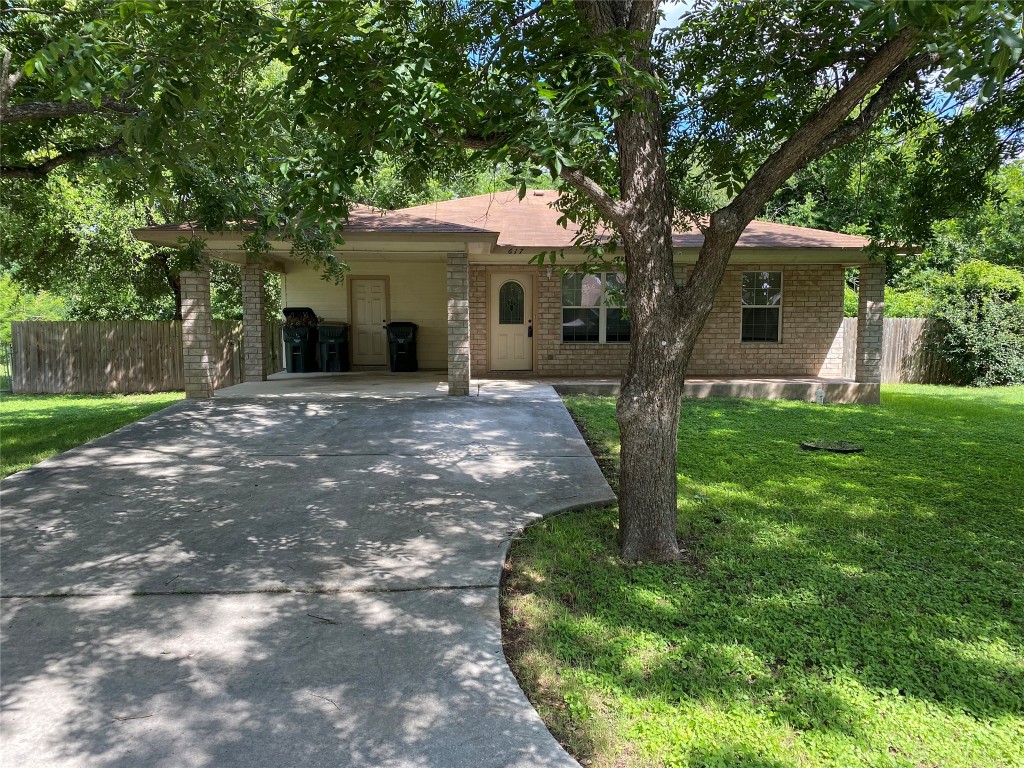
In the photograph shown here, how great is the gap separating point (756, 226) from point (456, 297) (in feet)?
25.5

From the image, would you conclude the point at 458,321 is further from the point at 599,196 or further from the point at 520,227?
the point at 599,196

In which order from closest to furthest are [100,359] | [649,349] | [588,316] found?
[649,349]
[588,316]
[100,359]

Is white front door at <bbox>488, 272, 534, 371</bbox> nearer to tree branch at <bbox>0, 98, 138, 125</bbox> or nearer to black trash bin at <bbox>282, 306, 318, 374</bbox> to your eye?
black trash bin at <bbox>282, 306, 318, 374</bbox>

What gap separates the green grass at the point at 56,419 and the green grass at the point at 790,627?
6.56 meters

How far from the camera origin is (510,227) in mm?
13883

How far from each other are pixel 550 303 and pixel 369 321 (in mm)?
4440

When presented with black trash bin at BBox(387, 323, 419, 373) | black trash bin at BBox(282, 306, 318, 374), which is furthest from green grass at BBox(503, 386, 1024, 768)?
black trash bin at BBox(282, 306, 318, 374)

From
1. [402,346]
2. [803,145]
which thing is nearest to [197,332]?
[402,346]

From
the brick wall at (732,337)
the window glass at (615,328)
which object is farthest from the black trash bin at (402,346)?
the window glass at (615,328)

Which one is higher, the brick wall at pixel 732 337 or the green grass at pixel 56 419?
the brick wall at pixel 732 337

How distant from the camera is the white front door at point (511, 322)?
13984 mm

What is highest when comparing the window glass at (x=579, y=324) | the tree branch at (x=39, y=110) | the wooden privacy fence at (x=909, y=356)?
the tree branch at (x=39, y=110)

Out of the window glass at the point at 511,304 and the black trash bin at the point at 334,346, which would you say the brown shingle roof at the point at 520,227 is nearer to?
the window glass at the point at 511,304

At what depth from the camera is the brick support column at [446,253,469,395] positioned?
10828 mm
